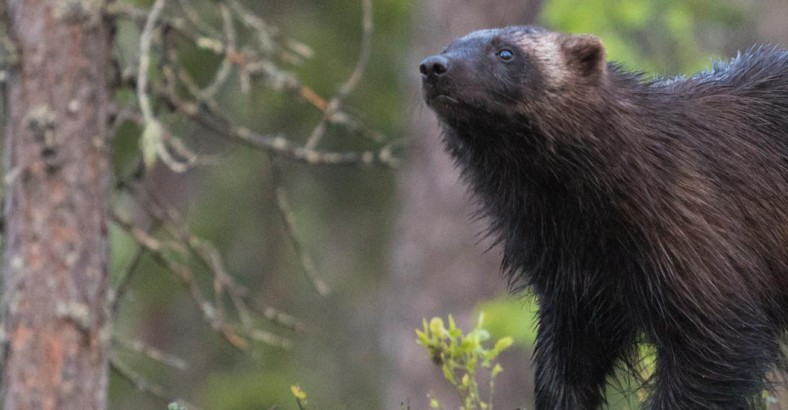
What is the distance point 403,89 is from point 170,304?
12.2ft

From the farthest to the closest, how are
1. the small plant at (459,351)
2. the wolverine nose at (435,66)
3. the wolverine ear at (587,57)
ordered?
the wolverine ear at (587,57)
the small plant at (459,351)
the wolverine nose at (435,66)

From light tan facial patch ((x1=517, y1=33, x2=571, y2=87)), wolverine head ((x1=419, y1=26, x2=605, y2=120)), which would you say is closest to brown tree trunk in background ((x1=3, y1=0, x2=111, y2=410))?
wolverine head ((x1=419, y1=26, x2=605, y2=120))

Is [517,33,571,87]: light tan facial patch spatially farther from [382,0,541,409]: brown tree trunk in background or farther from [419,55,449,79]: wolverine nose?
[382,0,541,409]: brown tree trunk in background

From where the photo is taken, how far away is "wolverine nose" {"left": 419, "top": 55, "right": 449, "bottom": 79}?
454cm

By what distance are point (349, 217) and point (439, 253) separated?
15.6 feet

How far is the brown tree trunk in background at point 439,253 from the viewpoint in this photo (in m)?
10.2

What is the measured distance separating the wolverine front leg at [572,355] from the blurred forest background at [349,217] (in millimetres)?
1971

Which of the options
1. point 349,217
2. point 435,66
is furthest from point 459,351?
point 349,217

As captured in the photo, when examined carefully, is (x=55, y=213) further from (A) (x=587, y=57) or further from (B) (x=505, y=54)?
(A) (x=587, y=57)

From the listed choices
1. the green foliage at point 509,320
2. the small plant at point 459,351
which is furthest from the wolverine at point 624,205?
the green foliage at point 509,320

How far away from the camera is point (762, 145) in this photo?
4.98 meters

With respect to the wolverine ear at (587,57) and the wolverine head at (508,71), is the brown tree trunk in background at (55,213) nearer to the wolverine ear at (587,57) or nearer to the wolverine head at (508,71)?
the wolverine head at (508,71)

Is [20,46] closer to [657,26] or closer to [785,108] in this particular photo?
[785,108]

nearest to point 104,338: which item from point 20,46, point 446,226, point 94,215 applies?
point 94,215
